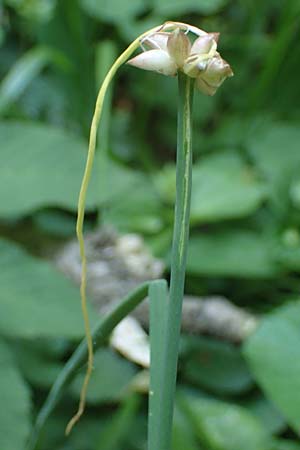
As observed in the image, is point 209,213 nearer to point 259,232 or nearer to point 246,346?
point 259,232

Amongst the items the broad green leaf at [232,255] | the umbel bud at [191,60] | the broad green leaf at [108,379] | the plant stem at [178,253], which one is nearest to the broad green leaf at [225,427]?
the broad green leaf at [108,379]

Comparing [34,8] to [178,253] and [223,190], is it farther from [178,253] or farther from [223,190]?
[178,253]

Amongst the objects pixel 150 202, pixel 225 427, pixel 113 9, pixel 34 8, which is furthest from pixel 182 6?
pixel 225 427

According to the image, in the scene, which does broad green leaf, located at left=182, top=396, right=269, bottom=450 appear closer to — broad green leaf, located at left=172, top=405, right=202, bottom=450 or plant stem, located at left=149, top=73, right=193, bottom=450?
broad green leaf, located at left=172, top=405, right=202, bottom=450

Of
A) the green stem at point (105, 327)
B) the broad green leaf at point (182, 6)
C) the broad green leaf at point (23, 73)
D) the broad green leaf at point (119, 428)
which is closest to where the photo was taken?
the green stem at point (105, 327)

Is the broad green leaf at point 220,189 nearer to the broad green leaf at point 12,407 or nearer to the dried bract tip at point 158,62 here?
the broad green leaf at point 12,407

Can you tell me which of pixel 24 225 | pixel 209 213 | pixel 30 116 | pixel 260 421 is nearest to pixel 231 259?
pixel 209 213
